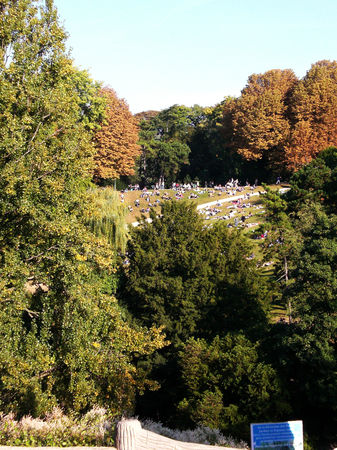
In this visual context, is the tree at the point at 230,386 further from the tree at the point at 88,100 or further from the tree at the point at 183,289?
the tree at the point at 88,100

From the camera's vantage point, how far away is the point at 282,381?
51.2ft

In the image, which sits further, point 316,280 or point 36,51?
point 316,280

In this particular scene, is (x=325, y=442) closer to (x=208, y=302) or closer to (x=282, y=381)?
(x=282, y=381)

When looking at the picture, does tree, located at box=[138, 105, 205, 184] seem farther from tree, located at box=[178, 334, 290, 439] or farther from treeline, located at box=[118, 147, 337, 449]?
tree, located at box=[178, 334, 290, 439]

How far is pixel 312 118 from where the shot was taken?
55438mm

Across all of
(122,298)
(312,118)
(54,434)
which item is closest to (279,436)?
(54,434)

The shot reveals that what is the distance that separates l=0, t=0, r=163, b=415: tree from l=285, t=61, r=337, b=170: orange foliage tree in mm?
42547

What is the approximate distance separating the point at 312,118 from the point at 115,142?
23354 millimetres

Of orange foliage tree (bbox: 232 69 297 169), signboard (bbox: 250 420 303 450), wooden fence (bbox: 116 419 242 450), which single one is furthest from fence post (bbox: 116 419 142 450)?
orange foliage tree (bbox: 232 69 297 169)

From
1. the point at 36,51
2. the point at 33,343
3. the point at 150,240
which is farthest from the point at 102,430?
the point at 150,240

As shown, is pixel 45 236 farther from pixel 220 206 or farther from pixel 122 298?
pixel 220 206

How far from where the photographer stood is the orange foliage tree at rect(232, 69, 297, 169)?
56750mm

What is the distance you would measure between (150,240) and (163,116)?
206ft

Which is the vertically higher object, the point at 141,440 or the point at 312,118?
the point at 312,118
